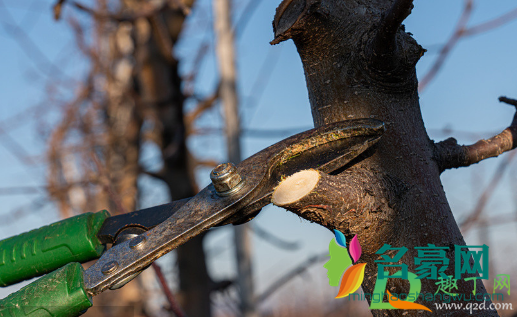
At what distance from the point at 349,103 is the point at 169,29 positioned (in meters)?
3.71

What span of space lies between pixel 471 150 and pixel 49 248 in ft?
4.00

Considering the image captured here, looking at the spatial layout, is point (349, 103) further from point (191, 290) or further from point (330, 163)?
point (191, 290)

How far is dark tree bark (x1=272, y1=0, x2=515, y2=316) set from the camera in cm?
99

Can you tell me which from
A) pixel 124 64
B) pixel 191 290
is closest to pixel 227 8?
pixel 191 290

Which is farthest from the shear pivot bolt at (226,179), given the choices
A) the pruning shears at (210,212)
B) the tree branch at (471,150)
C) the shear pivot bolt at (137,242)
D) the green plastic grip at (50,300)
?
the tree branch at (471,150)

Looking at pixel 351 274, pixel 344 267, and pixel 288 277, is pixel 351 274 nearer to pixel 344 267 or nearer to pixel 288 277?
pixel 344 267

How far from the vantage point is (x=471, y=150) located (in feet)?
4.16

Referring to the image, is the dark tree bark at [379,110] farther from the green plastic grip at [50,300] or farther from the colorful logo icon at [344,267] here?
the green plastic grip at [50,300]

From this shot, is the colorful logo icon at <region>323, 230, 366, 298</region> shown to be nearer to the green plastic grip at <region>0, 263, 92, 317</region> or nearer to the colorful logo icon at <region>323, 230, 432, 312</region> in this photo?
the colorful logo icon at <region>323, 230, 432, 312</region>

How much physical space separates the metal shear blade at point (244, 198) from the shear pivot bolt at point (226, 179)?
0.01m

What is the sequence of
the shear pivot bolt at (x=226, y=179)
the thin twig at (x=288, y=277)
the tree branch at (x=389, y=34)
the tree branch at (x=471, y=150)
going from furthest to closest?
the thin twig at (x=288, y=277), the tree branch at (x=471, y=150), the shear pivot bolt at (x=226, y=179), the tree branch at (x=389, y=34)

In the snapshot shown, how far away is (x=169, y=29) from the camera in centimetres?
447

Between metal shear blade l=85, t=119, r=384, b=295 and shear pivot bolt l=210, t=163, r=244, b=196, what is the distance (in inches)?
0.5

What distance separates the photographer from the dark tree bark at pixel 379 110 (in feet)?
3.24
